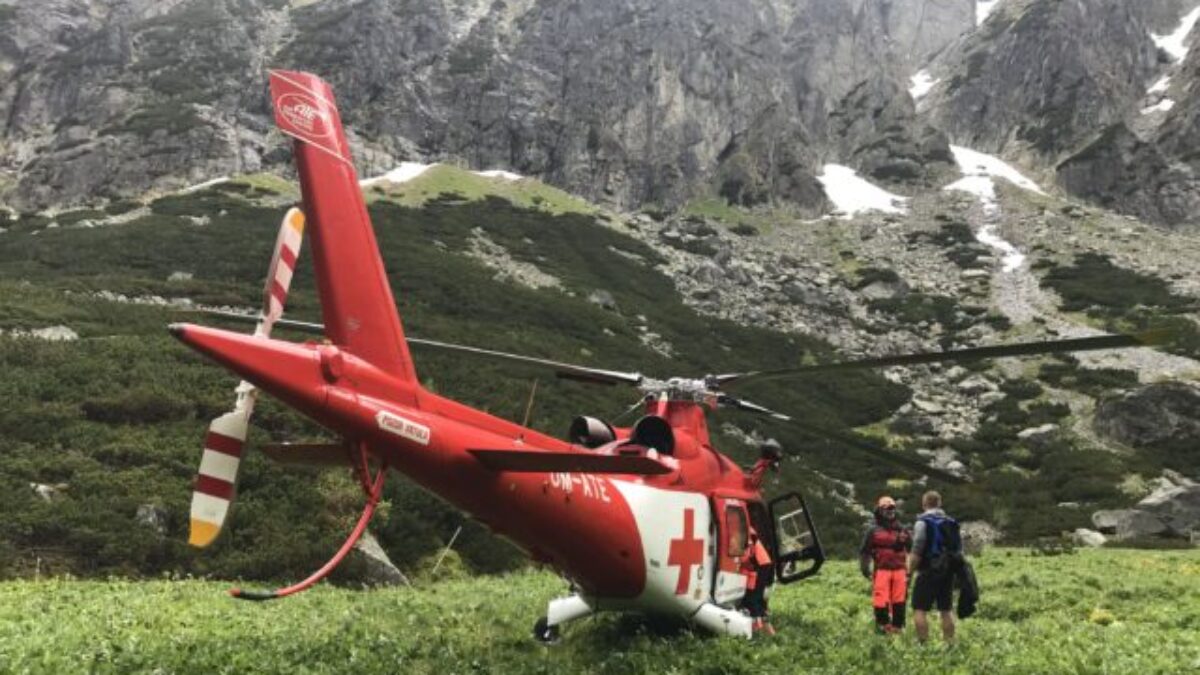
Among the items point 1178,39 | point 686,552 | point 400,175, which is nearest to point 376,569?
point 686,552

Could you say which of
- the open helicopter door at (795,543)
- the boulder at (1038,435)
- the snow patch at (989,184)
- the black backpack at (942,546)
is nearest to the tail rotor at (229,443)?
the open helicopter door at (795,543)

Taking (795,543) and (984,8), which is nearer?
(795,543)

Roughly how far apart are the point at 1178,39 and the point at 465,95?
125916 millimetres

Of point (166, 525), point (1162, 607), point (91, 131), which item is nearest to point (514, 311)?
point (166, 525)

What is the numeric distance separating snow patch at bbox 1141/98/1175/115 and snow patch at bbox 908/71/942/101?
124 feet

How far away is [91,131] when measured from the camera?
97625 millimetres

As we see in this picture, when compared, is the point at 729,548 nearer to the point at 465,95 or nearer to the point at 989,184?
the point at 989,184

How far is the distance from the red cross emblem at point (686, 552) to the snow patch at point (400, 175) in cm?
7765

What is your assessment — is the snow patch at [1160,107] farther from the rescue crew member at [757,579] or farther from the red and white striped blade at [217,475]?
the red and white striped blade at [217,475]

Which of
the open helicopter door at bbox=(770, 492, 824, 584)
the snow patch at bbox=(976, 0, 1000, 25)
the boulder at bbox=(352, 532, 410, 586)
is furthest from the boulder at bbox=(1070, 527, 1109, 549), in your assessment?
the snow patch at bbox=(976, 0, 1000, 25)

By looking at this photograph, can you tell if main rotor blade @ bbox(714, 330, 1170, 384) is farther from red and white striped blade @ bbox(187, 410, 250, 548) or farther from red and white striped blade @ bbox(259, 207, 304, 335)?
red and white striped blade @ bbox(187, 410, 250, 548)

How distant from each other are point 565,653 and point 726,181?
349 ft

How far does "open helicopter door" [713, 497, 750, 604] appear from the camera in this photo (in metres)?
10.2

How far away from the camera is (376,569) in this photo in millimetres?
17250
